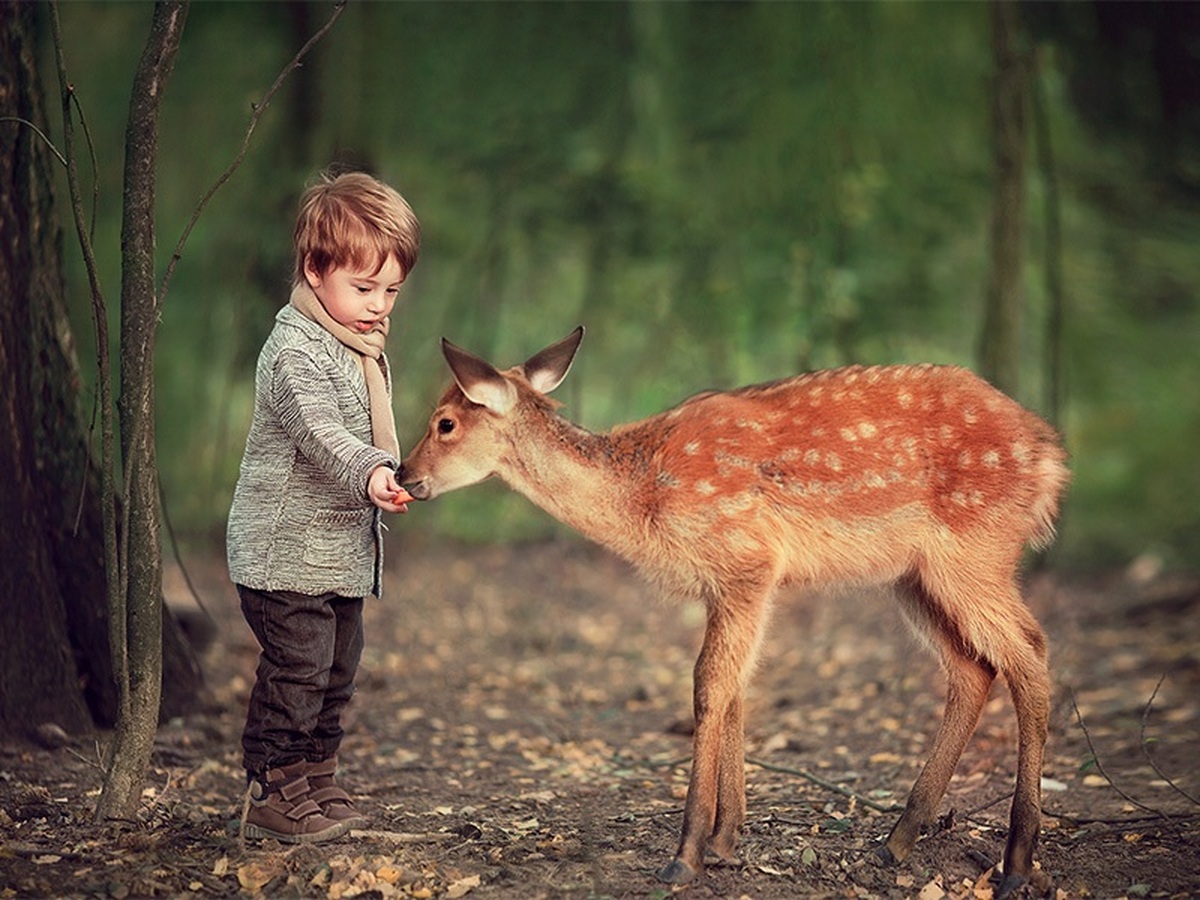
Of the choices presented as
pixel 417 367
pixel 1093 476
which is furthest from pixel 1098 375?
pixel 417 367

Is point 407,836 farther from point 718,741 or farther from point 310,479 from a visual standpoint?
point 310,479

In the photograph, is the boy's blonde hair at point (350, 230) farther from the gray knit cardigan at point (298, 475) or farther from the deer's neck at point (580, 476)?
the deer's neck at point (580, 476)

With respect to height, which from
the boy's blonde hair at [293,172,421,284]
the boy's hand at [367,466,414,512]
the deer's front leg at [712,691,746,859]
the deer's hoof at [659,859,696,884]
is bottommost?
the deer's hoof at [659,859,696,884]

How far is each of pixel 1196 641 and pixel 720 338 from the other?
4953 mm

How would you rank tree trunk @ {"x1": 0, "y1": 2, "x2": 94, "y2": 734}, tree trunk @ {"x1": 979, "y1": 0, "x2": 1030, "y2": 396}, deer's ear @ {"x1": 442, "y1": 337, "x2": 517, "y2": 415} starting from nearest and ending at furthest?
deer's ear @ {"x1": 442, "y1": 337, "x2": 517, "y2": 415}
tree trunk @ {"x1": 0, "y1": 2, "x2": 94, "y2": 734}
tree trunk @ {"x1": 979, "y1": 0, "x2": 1030, "y2": 396}

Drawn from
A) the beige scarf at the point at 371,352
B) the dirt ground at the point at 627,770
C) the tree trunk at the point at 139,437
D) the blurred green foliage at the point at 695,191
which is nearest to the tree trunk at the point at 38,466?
the dirt ground at the point at 627,770

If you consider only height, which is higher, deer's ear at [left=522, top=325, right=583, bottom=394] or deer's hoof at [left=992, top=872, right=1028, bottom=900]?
deer's ear at [left=522, top=325, right=583, bottom=394]

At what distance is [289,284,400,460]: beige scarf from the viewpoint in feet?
17.0

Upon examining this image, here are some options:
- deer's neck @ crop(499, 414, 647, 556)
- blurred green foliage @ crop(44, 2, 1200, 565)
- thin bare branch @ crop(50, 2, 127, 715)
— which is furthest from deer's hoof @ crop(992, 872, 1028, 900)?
blurred green foliage @ crop(44, 2, 1200, 565)

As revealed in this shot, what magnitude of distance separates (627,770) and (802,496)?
2.10 m

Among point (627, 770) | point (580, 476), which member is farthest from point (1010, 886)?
point (627, 770)

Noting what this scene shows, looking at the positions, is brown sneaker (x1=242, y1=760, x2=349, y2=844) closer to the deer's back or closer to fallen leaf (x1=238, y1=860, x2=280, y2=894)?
fallen leaf (x1=238, y1=860, x2=280, y2=894)

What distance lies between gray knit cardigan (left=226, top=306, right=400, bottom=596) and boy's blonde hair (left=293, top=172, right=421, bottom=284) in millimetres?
245

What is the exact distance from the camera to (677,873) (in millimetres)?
4902
